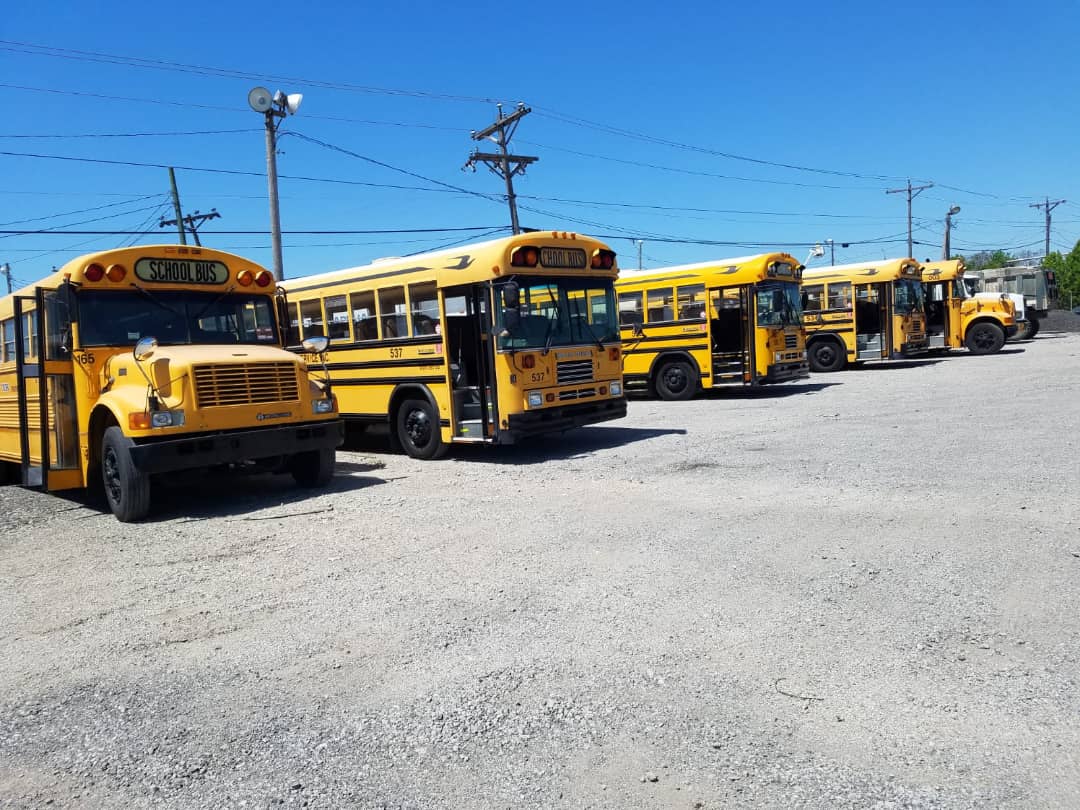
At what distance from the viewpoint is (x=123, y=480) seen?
7.36 meters

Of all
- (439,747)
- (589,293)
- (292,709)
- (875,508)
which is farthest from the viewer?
(589,293)

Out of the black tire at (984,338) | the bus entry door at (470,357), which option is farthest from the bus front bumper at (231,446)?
the black tire at (984,338)

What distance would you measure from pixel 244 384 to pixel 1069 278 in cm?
7278

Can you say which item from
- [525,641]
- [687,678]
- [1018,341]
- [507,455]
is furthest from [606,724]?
[1018,341]

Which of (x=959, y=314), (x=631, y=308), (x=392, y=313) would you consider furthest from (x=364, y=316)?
(x=959, y=314)

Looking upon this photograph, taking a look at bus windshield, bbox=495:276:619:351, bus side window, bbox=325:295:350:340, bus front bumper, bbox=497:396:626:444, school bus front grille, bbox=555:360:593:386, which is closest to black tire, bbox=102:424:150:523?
bus front bumper, bbox=497:396:626:444

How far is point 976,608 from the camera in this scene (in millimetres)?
4148

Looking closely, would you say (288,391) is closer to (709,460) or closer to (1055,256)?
(709,460)

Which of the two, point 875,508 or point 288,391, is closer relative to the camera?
point 875,508

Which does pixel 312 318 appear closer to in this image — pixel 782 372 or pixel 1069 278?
pixel 782 372

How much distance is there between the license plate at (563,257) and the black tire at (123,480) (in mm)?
5064

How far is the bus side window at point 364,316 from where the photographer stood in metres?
11.3

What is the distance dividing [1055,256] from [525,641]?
79.8 metres

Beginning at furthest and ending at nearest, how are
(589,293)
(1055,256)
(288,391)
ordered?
(1055,256) < (589,293) < (288,391)
